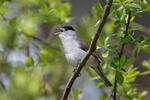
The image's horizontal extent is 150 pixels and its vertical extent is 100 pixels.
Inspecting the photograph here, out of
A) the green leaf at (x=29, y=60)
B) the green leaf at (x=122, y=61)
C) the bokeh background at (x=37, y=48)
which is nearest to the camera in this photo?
the green leaf at (x=122, y=61)

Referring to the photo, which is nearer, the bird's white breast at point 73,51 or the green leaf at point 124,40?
the green leaf at point 124,40

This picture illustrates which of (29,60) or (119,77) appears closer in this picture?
(119,77)

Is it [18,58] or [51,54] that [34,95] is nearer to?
[51,54]

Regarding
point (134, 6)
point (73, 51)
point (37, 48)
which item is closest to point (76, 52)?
point (73, 51)

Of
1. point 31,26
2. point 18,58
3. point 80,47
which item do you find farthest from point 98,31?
point 18,58

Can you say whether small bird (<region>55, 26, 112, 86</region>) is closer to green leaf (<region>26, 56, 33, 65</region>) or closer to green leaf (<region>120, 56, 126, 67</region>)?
green leaf (<region>26, 56, 33, 65</region>)

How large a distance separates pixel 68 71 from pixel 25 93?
97 centimetres

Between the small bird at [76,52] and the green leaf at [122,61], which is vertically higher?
the green leaf at [122,61]

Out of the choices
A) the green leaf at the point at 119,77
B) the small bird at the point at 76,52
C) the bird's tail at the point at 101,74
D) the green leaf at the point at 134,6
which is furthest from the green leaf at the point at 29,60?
the green leaf at the point at 134,6

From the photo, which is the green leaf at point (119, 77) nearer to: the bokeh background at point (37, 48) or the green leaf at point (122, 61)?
the green leaf at point (122, 61)

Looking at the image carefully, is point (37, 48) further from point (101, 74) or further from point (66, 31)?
point (101, 74)

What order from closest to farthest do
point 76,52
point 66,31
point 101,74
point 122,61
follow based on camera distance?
1. point 122,61
2. point 101,74
3. point 76,52
4. point 66,31

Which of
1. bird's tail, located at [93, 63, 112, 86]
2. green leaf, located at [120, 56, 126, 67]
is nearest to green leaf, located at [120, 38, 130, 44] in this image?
green leaf, located at [120, 56, 126, 67]

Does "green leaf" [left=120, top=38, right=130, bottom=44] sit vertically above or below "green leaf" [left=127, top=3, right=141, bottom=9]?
below
